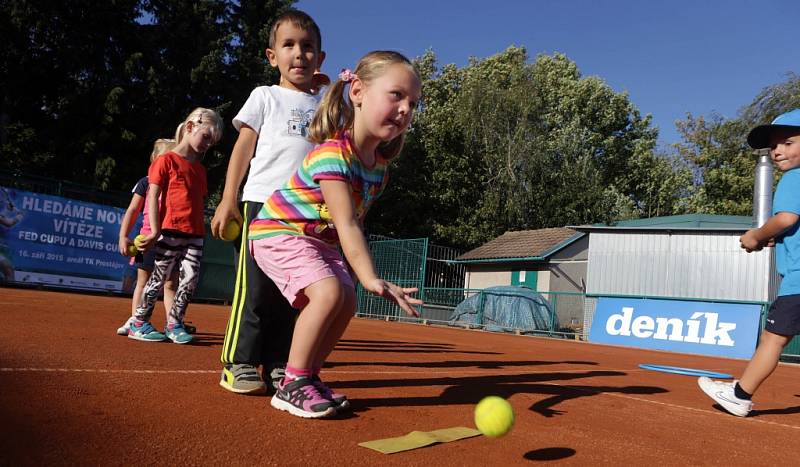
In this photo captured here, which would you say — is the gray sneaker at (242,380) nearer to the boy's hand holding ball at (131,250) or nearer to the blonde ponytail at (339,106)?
the blonde ponytail at (339,106)

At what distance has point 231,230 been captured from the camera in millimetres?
3379

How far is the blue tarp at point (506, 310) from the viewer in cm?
1783

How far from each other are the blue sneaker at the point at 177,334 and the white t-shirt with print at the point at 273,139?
2.09m

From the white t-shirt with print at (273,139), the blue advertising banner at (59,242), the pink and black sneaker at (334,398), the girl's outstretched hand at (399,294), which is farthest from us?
the blue advertising banner at (59,242)

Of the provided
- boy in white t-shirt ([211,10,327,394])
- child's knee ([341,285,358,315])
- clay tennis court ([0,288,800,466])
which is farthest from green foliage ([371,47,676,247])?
child's knee ([341,285,358,315])

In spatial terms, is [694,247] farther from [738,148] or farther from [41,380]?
[41,380]

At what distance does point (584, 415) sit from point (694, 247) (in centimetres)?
2005

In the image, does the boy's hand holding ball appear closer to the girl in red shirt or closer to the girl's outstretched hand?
the girl in red shirt

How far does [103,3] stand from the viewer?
24422 mm

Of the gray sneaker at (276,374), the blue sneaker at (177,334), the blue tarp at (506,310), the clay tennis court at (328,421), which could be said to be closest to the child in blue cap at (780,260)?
the clay tennis court at (328,421)

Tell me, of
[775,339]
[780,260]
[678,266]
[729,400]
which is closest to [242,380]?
[729,400]

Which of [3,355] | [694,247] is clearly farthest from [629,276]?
[3,355]

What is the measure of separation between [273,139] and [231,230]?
57 cm

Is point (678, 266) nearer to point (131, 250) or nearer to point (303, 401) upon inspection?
point (131, 250)
